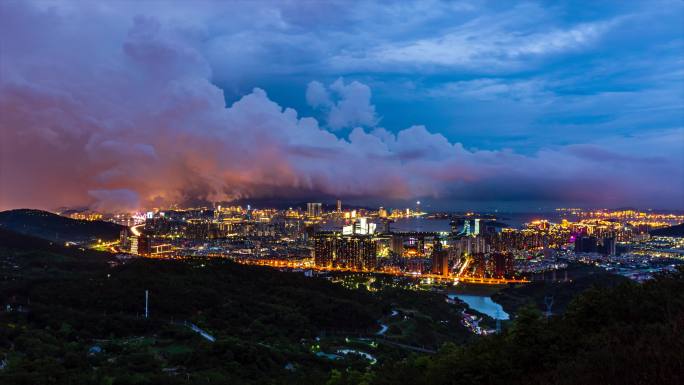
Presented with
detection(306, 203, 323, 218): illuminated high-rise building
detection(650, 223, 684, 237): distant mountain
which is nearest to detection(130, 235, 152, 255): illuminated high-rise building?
detection(306, 203, 323, 218): illuminated high-rise building

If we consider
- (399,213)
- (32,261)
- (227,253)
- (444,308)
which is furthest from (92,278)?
(399,213)

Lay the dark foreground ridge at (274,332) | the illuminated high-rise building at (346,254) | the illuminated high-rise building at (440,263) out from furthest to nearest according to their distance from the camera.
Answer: the illuminated high-rise building at (346,254) < the illuminated high-rise building at (440,263) < the dark foreground ridge at (274,332)

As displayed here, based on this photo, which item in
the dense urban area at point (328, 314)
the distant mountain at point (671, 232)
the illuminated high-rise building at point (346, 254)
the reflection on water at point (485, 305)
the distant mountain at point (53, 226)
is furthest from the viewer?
the distant mountain at point (671, 232)

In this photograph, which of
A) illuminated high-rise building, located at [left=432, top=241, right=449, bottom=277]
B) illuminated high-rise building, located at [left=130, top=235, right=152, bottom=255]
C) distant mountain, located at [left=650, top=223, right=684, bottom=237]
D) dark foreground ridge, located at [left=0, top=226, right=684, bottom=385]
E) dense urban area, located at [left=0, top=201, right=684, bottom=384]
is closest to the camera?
dark foreground ridge, located at [left=0, top=226, right=684, bottom=385]

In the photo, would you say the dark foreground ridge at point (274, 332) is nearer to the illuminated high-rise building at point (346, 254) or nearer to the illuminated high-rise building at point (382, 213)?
the illuminated high-rise building at point (346, 254)

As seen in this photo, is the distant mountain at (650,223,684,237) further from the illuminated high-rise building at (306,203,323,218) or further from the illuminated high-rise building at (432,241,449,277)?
the illuminated high-rise building at (306,203,323,218)

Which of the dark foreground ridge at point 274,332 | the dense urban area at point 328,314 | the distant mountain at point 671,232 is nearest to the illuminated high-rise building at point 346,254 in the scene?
the dense urban area at point 328,314
